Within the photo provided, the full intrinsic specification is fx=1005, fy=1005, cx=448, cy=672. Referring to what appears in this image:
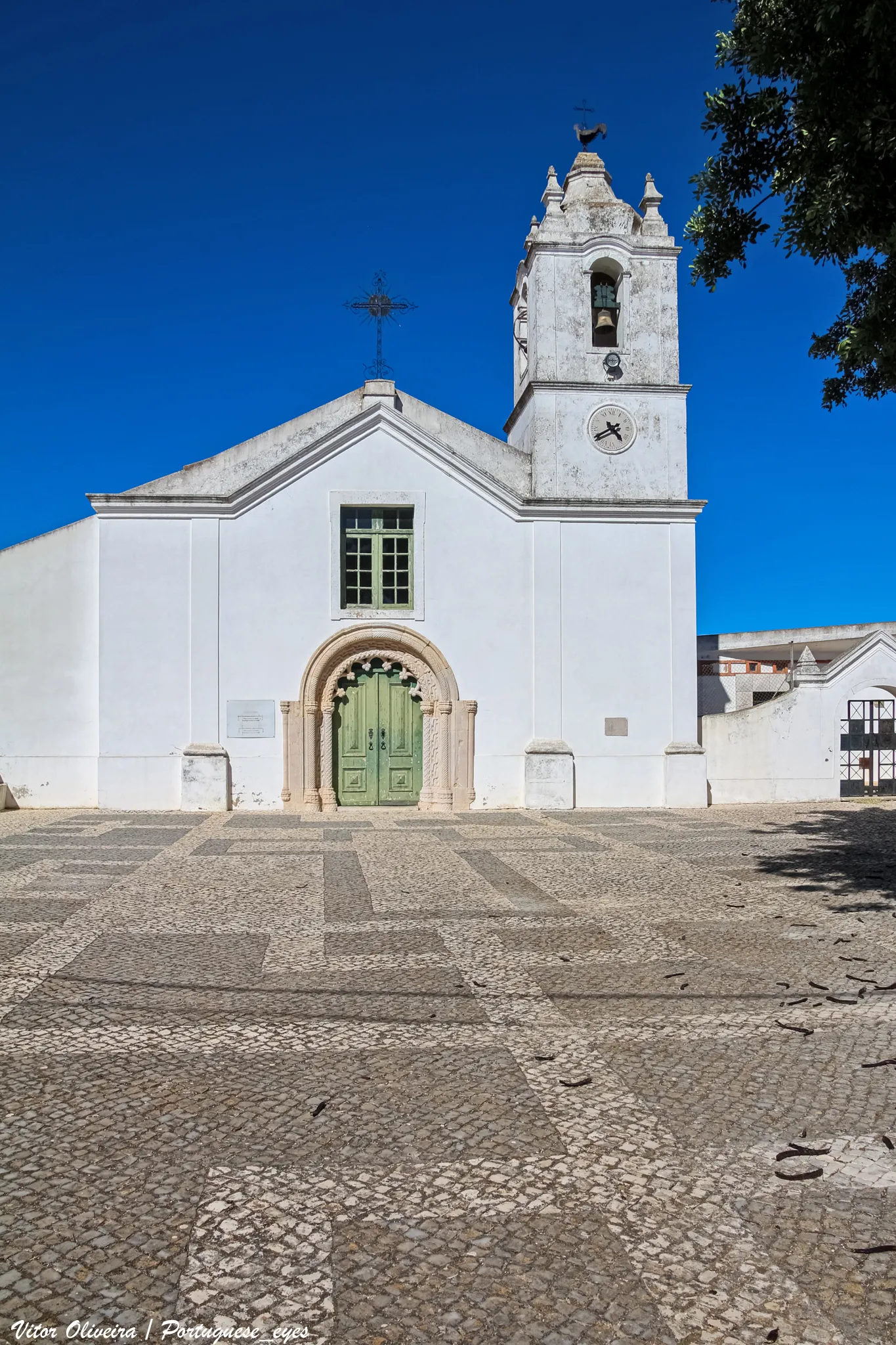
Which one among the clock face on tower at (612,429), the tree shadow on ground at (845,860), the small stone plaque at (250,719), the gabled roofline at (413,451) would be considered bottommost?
the tree shadow on ground at (845,860)

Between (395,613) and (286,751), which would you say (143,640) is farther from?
(395,613)

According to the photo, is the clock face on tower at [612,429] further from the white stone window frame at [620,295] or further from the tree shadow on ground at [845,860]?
the tree shadow on ground at [845,860]

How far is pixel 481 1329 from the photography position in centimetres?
247

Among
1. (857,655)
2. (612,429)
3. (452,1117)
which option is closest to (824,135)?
(452,1117)

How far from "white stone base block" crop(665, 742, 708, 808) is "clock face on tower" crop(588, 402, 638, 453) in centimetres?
498

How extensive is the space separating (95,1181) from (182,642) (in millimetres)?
12948

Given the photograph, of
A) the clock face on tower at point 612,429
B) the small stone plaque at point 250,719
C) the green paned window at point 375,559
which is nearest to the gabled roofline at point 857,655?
the clock face on tower at point 612,429

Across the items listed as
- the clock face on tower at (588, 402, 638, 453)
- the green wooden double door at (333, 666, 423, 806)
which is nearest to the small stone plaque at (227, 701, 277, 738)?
the green wooden double door at (333, 666, 423, 806)

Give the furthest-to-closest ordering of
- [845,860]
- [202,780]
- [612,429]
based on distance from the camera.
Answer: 1. [612,429]
2. [202,780]
3. [845,860]

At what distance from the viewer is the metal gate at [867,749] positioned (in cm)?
1738

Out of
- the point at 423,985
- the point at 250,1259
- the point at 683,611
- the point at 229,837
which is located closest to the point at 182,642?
the point at 229,837

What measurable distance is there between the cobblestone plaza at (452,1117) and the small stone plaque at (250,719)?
24.5 ft

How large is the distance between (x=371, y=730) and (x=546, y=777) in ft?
9.44

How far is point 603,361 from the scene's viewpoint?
1659 cm
